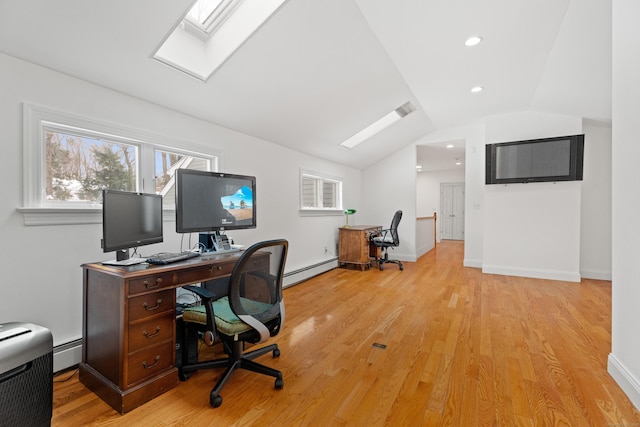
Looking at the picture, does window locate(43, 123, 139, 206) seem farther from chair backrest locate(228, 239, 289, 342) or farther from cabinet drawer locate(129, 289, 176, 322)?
chair backrest locate(228, 239, 289, 342)

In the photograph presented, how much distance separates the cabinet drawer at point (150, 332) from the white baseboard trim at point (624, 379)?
2825mm

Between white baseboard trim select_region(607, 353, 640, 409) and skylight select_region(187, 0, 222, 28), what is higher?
A: skylight select_region(187, 0, 222, 28)

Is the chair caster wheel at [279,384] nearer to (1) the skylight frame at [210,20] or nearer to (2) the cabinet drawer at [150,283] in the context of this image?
(2) the cabinet drawer at [150,283]

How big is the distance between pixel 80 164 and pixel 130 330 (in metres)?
1.37

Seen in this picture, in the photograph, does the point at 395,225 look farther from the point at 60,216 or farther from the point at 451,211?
the point at 451,211

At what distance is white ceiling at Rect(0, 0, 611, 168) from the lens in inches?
69.4

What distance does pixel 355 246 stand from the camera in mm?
5398

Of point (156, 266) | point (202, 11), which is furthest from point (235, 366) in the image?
point (202, 11)

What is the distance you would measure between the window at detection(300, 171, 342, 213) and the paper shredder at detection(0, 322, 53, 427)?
348 cm

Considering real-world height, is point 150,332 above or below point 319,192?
below

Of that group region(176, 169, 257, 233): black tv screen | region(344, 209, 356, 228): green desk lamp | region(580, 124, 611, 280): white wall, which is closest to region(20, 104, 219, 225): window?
region(176, 169, 257, 233): black tv screen

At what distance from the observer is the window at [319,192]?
191 inches

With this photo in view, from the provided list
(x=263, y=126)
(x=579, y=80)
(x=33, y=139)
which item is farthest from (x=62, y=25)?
(x=579, y=80)

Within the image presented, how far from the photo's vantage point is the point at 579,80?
3443 mm
